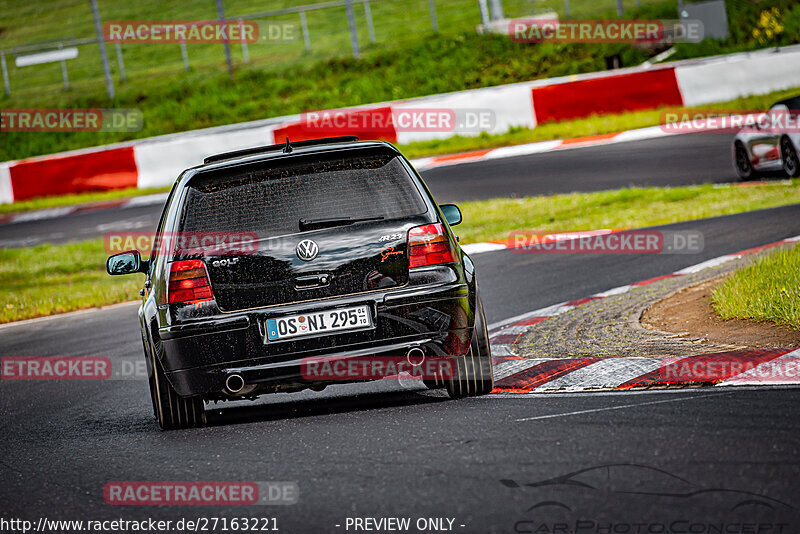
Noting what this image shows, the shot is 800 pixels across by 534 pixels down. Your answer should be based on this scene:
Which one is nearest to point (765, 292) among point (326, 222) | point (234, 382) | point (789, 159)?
point (326, 222)

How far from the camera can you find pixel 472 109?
23.5 meters

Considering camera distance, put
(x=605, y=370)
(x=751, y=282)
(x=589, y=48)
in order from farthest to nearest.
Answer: (x=589, y=48), (x=751, y=282), (x=605, y=370)

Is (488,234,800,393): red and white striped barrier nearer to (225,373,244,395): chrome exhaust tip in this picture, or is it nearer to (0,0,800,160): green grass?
(225,373,244,395): chrome exhaust tip

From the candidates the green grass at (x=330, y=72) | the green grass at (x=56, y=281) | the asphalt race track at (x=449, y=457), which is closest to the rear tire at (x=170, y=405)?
the asphalt race track at (x=449, y=457)

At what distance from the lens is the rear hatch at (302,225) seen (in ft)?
20.9

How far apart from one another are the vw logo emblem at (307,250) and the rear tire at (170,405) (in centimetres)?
107

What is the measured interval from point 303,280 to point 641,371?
2.00 metres

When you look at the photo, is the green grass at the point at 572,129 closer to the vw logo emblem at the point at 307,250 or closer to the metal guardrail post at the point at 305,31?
the metal guardrail post at the point at 305,31

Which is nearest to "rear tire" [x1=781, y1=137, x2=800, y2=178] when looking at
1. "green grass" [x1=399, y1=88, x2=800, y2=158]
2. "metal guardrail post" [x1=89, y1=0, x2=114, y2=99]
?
"green grass" [x1=399, y1=88, x2=800, y2=158]

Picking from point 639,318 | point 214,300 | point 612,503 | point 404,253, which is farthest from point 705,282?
point 612,503

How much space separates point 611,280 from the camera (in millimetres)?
11047

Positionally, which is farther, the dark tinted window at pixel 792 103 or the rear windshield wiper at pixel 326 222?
the dark tinted window at pixel 792 103

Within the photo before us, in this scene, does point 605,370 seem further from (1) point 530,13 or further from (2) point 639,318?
(1) point 530,13

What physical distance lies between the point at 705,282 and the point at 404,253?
13.5 feet
